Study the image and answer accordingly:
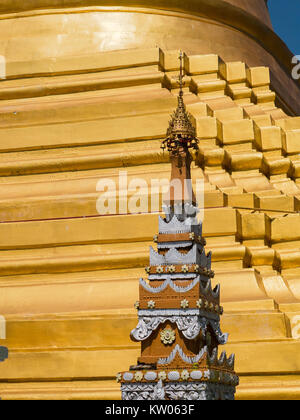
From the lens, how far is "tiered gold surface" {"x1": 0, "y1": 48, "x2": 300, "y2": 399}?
8680 millimetres

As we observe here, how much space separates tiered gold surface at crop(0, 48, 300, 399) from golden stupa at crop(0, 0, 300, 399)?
0.05 feet

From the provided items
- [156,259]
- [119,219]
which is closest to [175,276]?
[156,259]

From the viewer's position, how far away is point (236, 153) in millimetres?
11398

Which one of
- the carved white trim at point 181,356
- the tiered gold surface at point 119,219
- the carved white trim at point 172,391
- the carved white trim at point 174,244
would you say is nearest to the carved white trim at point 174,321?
the carved white trim at point 181,356

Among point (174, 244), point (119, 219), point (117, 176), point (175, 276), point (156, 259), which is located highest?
point (117, 176)

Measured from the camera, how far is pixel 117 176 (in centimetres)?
1051

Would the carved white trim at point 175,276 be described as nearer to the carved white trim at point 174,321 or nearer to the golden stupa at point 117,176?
the carved white trim at point 174,321

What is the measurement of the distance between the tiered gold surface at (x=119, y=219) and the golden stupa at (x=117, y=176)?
16 mm

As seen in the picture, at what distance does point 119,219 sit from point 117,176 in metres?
0.75

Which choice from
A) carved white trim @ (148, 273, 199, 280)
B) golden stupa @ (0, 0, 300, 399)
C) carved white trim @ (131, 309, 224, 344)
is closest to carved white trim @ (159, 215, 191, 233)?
carved white trim @ (148, 273, 199, 280)

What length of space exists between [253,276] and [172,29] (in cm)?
511

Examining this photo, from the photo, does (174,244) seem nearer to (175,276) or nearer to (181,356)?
(175,276)
